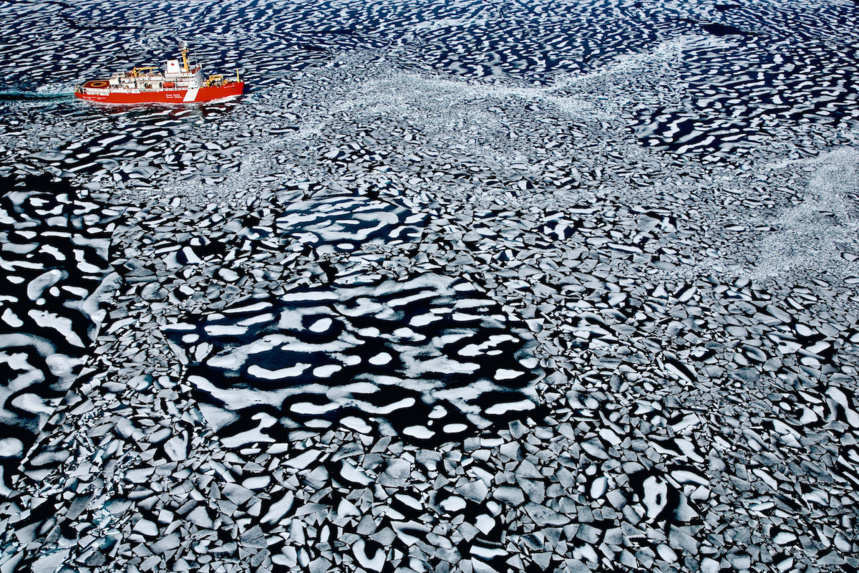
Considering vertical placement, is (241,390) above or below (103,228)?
below

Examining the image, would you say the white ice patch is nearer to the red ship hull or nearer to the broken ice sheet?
the broken ice sheet

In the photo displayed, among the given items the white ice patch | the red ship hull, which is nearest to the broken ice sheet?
the white ice patch

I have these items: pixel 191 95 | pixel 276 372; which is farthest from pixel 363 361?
pixel 191 95

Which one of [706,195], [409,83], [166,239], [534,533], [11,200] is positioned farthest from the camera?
[409,83]

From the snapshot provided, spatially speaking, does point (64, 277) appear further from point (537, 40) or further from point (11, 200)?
point (537, 40)

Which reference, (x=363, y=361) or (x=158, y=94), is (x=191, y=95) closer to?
(x=158, y=94)

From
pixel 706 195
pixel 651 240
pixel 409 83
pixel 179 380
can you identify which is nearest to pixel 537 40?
pixel 409 83

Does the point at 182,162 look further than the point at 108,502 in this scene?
Yes

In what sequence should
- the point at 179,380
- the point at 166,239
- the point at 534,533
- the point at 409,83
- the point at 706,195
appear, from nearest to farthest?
1. the point at 534,533
2. the point at 179,380
3. the point at 166,239
4. the point at 706,195
5. the point at 409,83

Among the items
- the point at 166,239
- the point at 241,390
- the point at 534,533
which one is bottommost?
the point at 534,533
